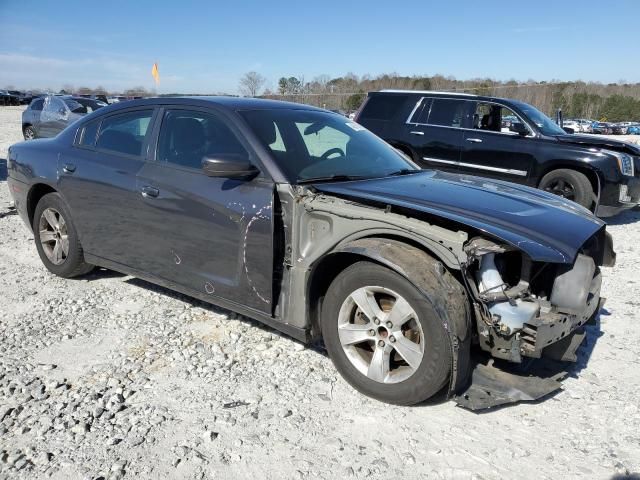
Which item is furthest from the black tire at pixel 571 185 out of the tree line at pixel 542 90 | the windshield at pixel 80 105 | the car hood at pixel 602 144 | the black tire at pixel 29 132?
the tree line at pixel 542 90

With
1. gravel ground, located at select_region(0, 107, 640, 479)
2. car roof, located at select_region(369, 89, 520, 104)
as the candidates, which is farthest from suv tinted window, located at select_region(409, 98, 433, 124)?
gravel ground, located at select_region(0, 107, 640, 479)

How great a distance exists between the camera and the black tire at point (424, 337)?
8.97 ft

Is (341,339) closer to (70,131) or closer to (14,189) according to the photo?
(70,131)

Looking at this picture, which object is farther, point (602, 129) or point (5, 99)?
point (5, 99)

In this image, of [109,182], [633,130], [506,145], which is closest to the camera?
[109,182]

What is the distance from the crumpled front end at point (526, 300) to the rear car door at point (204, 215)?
1255mm

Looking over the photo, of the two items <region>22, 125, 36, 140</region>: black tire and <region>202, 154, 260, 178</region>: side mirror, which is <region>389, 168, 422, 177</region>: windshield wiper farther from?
<region>22, 125, 36, 140</region>: black tire

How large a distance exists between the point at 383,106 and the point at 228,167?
6.81 metres

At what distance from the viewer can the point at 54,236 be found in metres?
4.91

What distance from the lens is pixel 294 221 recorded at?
3.25m

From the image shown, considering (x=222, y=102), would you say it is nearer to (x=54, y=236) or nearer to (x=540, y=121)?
(x=54, y=236)

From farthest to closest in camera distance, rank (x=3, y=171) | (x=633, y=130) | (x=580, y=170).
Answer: (x=633, y=130) < (x=3, y=171) < (x=580, y=170)

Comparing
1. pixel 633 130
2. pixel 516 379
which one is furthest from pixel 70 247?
pixel 633 130

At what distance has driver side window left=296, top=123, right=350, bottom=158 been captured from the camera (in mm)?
3820
